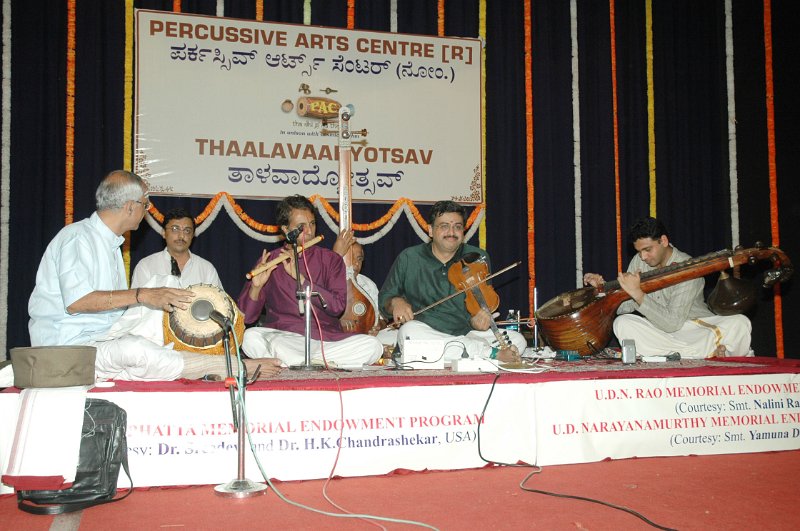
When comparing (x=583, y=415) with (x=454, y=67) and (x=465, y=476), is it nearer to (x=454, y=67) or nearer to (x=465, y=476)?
(x=465, y=476)

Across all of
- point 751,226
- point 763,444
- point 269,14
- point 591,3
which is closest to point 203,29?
point 269,14

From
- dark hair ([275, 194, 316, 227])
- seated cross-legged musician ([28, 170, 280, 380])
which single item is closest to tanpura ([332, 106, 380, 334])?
dark hair ([275, 194, 316, 227])

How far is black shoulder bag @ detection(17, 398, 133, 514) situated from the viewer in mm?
2484

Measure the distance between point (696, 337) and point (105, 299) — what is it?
12.5 ft

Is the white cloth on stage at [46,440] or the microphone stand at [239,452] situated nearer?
the white cloth on stage at [46,440]

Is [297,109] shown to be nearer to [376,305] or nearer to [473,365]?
[376,305]

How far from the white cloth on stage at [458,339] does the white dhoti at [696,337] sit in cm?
90

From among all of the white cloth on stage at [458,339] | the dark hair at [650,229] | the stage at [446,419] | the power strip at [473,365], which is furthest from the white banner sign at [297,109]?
the stage at [446,419]

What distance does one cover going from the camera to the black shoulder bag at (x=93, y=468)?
248cm

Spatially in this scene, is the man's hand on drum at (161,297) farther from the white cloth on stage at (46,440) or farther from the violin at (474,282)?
the violin at (474,282)

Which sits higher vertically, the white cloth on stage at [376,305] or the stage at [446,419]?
the white cloth on stage at [376,305]

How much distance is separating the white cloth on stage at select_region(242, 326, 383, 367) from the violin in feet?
2.37

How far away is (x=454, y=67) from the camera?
6.70 m

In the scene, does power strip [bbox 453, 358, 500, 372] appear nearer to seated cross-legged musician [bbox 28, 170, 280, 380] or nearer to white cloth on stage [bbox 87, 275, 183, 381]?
seated cross-legged musician [bbox 28, 170, 280, 380]
